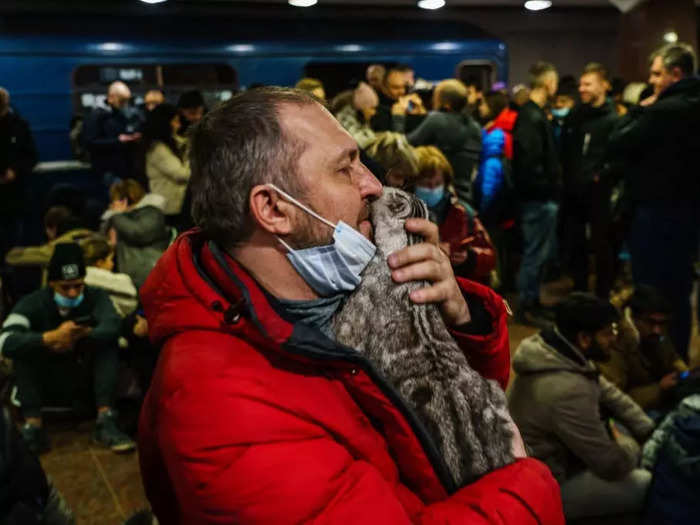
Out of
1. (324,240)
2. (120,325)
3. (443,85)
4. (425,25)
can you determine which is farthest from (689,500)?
(425,25)

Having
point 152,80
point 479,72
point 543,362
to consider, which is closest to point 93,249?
point 543,362

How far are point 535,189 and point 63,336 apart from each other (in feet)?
12.6

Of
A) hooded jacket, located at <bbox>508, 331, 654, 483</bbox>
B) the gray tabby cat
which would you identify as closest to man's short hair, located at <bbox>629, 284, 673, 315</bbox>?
hooded jacket, located at <bbox>508, 331, 654, 483</bbox>

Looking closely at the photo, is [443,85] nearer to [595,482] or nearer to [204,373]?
[595,482]

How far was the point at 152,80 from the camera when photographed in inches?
318

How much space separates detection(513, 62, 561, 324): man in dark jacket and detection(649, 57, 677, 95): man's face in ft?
4.54

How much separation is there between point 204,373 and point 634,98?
7892mm

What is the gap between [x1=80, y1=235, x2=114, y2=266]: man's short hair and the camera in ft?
15.3

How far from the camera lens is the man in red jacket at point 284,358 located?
1.08 metres

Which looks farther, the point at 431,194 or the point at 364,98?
the point at 364,98

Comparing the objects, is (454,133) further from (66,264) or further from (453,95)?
(66,264)

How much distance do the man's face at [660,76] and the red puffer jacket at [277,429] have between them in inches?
144

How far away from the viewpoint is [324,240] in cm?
129

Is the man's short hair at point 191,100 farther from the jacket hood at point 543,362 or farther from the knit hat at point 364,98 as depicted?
the jacket hood at point 543,362
